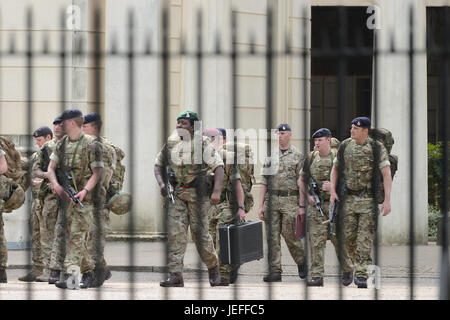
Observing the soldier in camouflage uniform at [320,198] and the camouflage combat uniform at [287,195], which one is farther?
the camouflage combat uniform at [287,195]

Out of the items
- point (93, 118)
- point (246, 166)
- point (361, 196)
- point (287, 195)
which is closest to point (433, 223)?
point (287, 195)

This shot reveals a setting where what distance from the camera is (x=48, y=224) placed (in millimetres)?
11617

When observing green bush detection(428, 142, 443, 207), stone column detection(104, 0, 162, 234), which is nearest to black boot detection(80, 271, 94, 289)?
stone column detection(104, 0, 162, 234)

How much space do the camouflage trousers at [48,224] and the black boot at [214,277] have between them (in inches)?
63.9

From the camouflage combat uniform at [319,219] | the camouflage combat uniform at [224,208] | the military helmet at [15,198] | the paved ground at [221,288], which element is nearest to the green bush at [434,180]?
the paved ground at [221,288]

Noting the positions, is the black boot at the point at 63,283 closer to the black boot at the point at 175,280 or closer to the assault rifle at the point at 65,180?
the assault rifle at the point at 65,180

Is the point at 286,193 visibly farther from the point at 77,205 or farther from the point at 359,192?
the point at 77,205

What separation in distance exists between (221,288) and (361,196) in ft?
5.71

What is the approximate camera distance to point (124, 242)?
1831cm

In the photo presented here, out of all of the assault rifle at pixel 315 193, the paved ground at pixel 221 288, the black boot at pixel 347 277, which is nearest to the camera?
the paved ground at pixel 221 288

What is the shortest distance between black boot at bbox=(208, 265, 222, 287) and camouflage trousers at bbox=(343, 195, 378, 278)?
1.31 m

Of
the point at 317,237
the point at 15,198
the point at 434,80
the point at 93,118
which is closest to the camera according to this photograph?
the point at 93,118

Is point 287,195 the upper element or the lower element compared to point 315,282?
upper

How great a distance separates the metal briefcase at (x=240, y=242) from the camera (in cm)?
1071
